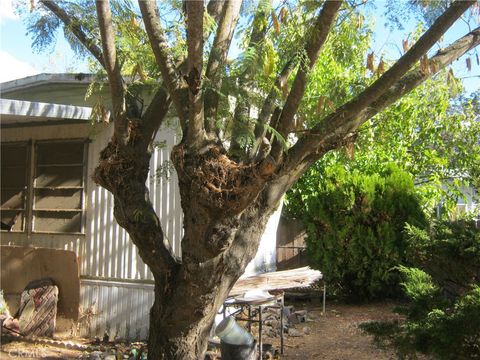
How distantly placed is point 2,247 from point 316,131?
21.9 ft

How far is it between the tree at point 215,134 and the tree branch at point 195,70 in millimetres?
10

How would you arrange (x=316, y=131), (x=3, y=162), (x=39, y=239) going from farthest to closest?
(x=3, y=162) → (x=39, y=239) → (x=316, y=131)

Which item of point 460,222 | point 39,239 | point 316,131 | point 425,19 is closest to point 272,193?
point 316,131

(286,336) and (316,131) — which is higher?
(316,131)

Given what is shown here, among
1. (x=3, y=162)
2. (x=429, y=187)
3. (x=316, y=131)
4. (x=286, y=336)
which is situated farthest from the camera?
(x=429, y=187)

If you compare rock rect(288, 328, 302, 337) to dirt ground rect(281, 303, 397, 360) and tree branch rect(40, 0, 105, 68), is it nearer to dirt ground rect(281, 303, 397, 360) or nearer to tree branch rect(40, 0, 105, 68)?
dirt ground rect(281, 303, 397, 360)

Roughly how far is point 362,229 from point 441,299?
5326mm

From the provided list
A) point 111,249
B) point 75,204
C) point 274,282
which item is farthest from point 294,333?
point 75,204

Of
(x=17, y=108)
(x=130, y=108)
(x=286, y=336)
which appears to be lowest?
(x=286, y=336)

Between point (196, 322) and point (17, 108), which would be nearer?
point (196, 322)

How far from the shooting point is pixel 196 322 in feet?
17.4

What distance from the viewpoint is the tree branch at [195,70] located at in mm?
4489

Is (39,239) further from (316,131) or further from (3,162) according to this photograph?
(316,131)

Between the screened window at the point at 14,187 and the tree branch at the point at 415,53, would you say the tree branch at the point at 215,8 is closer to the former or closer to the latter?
the tree branch at the point at 415,53
